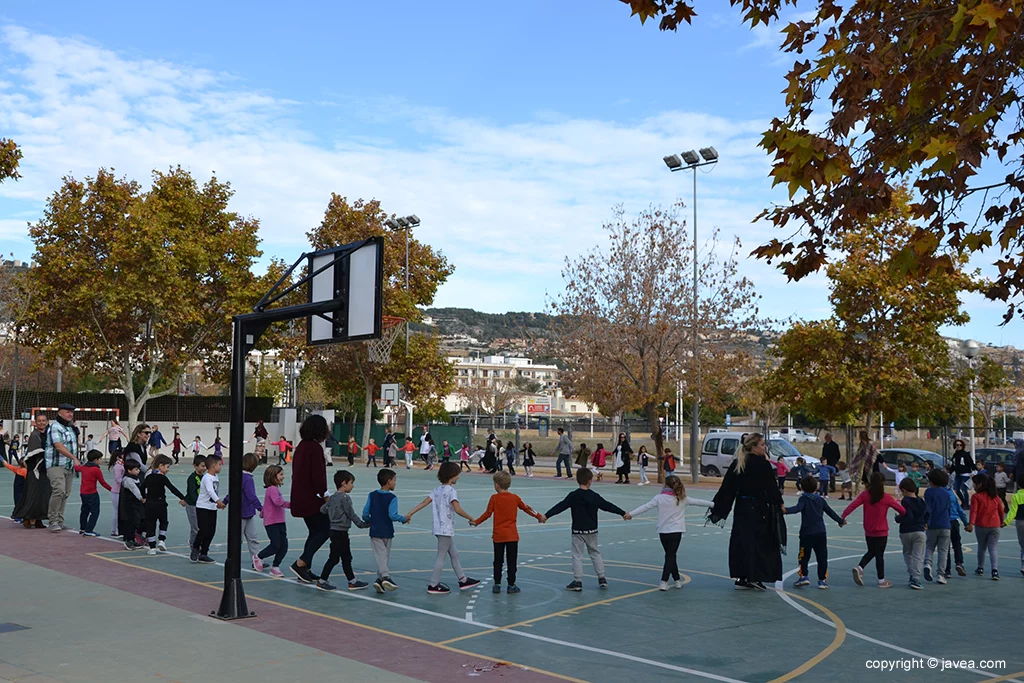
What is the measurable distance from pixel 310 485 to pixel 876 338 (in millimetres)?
24166

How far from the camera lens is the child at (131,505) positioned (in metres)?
14.7

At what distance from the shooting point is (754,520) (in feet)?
39.3

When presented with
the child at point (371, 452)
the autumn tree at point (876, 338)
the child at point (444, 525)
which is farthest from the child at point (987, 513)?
the child at point (371, 452)

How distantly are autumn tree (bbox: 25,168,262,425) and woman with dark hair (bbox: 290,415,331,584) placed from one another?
3382 cm

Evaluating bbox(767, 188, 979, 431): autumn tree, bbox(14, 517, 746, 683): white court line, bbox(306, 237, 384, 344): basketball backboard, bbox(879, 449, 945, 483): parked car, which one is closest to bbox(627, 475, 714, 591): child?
bbox(14, 517, 746, 683): white court line

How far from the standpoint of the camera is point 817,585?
41.1 feet

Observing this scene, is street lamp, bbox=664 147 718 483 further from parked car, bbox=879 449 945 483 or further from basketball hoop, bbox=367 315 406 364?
basketball hoop, bbox=367 315 406 364

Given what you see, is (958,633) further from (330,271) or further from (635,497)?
(635,497)

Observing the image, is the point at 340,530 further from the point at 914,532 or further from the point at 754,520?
the point at 914,532

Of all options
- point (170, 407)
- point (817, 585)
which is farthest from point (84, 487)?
point (170, 407)

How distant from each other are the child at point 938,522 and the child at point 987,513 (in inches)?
20.2

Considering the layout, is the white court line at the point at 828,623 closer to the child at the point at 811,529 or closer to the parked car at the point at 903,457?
the child at the point at 811,529

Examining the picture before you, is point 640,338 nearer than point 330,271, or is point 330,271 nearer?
point 330,271

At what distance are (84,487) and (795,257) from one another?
12.7 meters
